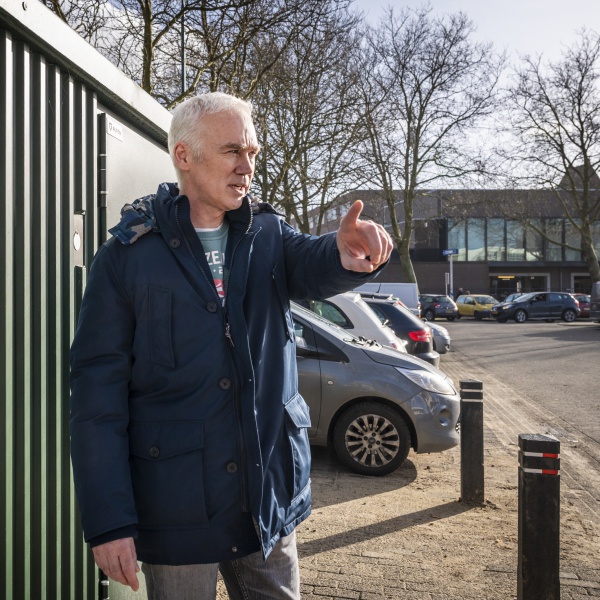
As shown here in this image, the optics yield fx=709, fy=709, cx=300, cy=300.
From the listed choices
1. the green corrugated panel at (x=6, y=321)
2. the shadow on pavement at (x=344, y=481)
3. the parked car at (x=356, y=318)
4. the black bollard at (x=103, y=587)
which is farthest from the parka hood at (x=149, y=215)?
the parked car at (x=356, y=318)

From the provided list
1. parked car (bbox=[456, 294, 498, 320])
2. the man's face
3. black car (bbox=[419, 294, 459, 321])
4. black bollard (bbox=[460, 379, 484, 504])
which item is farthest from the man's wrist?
parked car (bbox=[456, 294, 498, 320])

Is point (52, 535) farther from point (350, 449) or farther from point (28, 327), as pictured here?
point (350, 449)

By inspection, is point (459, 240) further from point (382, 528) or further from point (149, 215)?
point (149, 215)

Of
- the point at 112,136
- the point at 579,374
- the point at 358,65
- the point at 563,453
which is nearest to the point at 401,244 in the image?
the point at 358,65

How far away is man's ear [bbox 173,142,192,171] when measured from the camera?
6.64 ft

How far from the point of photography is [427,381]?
6.64 meters

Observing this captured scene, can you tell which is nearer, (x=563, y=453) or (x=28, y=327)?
(x=28, y=327)

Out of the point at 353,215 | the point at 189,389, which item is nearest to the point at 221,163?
the point at 353,215

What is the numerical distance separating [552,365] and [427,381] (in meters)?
10.7

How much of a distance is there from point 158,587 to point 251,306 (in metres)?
0.81

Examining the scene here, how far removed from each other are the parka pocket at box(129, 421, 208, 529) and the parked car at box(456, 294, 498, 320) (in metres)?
39.6

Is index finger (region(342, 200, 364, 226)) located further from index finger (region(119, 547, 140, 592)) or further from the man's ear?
index finger (region(119, 547, 140, 592))

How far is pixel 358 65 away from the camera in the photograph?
64.8 ft

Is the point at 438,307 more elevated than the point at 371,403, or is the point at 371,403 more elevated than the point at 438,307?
the point at 438,307
